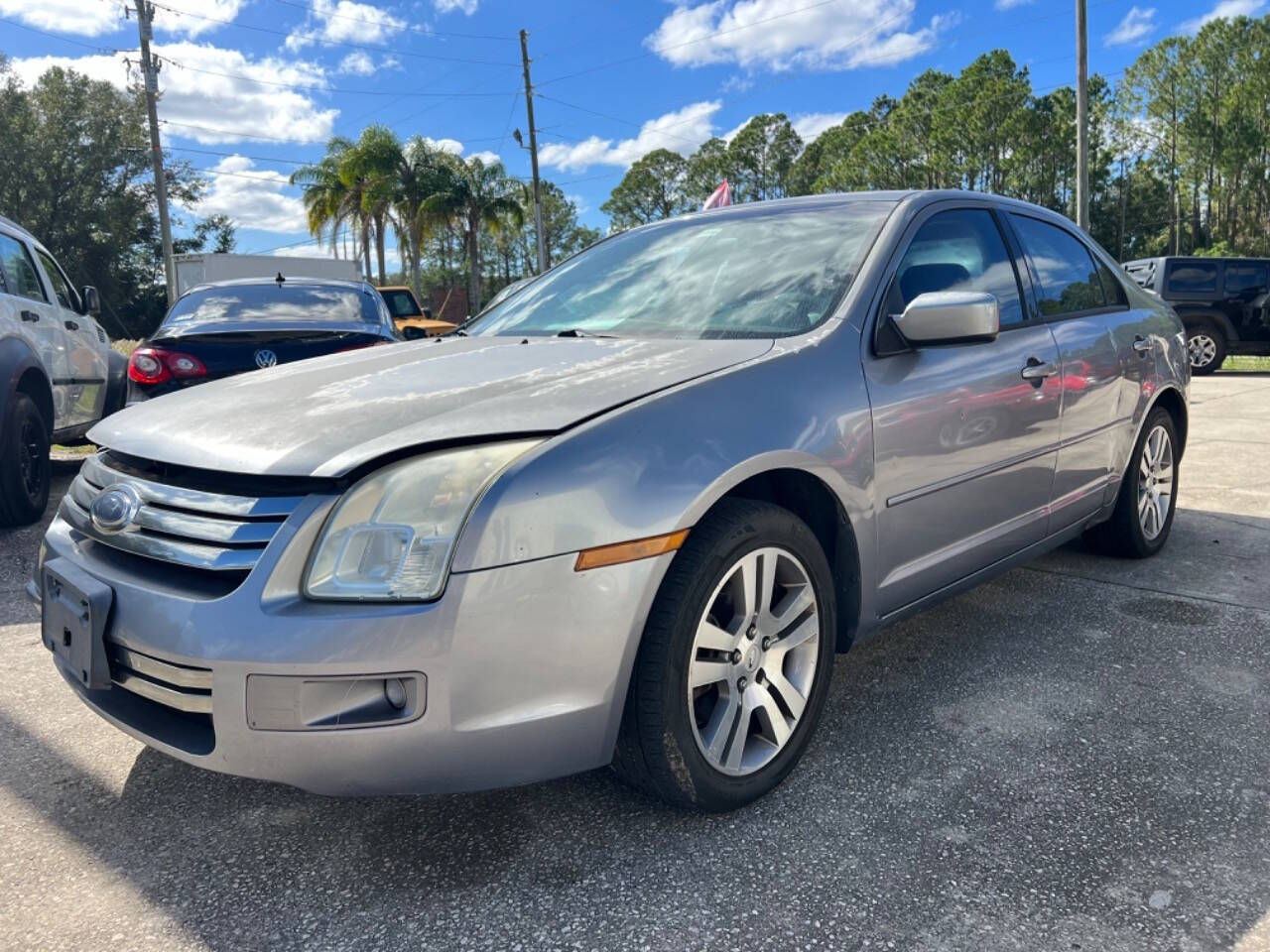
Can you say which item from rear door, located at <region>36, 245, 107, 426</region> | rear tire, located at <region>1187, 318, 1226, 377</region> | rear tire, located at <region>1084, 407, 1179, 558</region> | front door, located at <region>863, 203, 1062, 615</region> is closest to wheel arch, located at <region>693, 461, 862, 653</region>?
front door, located at <region>863, 203, 1062, 615</region>

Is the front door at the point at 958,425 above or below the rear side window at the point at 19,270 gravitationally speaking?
below

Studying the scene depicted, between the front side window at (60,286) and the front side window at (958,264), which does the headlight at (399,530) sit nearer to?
the front side window at (958,264)

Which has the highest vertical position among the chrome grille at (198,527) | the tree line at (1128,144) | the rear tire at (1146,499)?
the tree line at (1128,144)

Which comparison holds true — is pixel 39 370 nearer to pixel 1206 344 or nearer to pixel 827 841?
pixel 827 841

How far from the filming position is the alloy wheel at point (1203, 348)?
44.7 feet

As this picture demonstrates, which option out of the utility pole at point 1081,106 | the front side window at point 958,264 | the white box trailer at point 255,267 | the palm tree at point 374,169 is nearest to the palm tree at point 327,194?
the palm tree at point 374,169

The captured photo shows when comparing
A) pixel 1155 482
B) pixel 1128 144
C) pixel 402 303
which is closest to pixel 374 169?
pixel 402 303

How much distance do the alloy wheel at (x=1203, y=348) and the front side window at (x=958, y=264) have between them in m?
12.5

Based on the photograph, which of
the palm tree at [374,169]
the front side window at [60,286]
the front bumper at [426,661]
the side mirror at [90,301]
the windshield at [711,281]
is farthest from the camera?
the palm tree at [374,169]

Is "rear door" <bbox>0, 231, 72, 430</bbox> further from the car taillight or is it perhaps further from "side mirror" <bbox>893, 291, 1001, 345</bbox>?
"side mirror" <bbox>893, 291, 1001, 345</bbox>

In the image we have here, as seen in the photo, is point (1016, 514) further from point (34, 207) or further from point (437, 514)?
point (34, 207)

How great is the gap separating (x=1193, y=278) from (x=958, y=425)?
13.3 m

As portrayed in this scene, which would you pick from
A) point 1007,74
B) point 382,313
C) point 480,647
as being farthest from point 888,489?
point 1007,74

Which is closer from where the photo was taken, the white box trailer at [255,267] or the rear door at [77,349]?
the rear door at [77,349]
